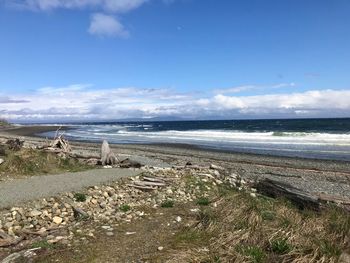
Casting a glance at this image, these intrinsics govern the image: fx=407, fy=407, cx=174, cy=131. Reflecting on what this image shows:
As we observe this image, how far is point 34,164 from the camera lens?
13.1m

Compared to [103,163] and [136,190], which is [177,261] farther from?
[103,163]

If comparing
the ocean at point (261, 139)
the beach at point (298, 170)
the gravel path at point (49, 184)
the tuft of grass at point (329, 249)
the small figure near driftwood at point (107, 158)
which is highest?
the small figure near driftwood at point (107, 158)

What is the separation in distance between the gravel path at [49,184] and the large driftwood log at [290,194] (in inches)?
158

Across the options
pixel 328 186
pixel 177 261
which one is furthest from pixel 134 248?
pixel 328 186

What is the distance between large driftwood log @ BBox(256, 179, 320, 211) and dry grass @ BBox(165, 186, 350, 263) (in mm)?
1525

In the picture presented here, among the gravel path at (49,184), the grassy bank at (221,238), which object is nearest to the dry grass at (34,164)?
the gravel path at (49,184)

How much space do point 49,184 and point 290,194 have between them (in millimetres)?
6370

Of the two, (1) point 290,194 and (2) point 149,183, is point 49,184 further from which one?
(1) point 290,194

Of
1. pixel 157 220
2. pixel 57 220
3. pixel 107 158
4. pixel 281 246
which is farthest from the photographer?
pixel 107 158

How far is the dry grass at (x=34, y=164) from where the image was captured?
12.4m

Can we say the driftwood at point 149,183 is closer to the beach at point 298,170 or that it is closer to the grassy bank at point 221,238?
the grassy bank at point 221,238

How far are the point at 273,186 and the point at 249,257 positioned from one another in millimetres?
6270

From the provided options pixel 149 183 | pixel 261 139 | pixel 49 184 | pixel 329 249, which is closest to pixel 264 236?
pixel 329 249

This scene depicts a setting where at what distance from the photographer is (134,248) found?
6602 mm
